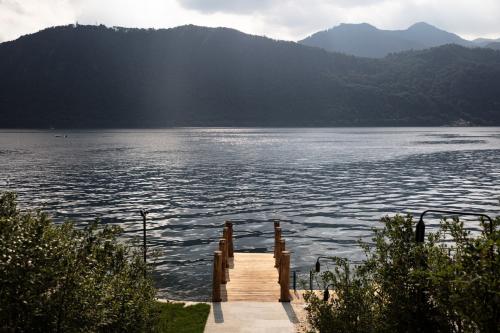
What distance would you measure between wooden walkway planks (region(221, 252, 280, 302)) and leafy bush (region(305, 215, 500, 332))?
250 inches

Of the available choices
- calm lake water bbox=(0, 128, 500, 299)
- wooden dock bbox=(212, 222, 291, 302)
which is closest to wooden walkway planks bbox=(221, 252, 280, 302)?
wooden dock bbox=(212, 222, 291, 302)

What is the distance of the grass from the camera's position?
1495cm

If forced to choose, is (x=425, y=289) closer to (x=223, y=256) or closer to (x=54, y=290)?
(x=54, y=290)

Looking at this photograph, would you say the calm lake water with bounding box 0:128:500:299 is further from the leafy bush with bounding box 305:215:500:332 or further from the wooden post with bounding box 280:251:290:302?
the wooden post with bounding box 280:251:290:302

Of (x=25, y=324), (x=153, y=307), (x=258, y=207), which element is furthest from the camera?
(x=258, y=207)

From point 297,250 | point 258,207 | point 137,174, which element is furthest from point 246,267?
point 137,174

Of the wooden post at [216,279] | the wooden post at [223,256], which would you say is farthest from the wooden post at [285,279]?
the wooden post at [223,256]

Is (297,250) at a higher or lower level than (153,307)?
lower

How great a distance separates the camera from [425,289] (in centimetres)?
884

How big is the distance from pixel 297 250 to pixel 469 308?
26.1m

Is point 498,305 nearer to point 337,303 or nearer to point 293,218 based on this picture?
point 337,303

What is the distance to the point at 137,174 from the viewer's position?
247ft

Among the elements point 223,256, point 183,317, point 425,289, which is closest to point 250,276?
point 223,256

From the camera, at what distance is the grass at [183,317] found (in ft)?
49.1
